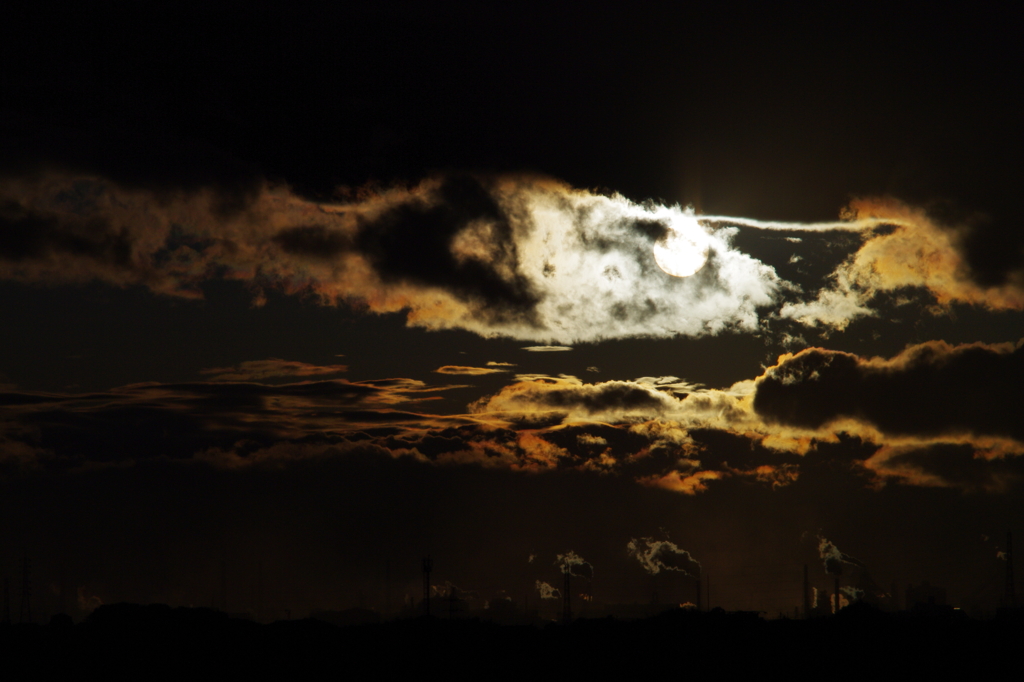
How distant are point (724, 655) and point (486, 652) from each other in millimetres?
24061

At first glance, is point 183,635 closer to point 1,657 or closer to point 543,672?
point 1,657

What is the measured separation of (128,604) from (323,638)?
3275 cm

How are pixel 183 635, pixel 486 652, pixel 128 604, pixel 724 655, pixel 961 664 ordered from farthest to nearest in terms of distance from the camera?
pixel 128 604 → pixel 183 635 → pixel 486 652 → pixel 724 655 → pixel 961 664

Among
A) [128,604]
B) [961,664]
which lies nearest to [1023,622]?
[961,664]

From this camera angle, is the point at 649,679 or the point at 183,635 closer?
the point at 649,679

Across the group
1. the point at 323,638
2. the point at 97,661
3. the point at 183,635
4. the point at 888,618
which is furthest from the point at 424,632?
the point at 888,618

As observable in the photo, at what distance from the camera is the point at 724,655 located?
286 feet

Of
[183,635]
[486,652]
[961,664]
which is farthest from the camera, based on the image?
[183,635]

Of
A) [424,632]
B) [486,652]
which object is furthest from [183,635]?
[486,652]

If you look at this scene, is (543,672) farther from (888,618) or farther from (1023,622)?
(1023,622)

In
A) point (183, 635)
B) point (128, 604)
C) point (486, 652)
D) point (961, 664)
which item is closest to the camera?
point (961, 664)

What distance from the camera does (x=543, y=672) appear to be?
8744 centimetres

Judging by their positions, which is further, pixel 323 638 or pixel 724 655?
pixel 323 638

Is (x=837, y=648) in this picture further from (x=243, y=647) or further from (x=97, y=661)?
(x=97, y=661)
